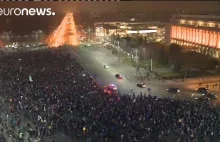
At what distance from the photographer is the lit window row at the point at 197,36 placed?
4329cm

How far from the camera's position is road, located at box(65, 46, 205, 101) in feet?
83.8

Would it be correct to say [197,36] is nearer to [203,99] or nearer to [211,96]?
[211,96]

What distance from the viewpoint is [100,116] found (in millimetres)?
16422

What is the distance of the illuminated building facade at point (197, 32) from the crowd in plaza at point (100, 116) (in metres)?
25.1

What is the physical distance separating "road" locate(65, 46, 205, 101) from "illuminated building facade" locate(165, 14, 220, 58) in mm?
11935

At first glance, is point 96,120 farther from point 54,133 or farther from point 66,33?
point 66,33

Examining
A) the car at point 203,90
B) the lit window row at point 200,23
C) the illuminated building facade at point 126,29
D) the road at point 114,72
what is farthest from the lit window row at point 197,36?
the illuminated building facade at point 126,29

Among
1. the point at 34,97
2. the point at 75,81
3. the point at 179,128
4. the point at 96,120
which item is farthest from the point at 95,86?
the point at 179,128

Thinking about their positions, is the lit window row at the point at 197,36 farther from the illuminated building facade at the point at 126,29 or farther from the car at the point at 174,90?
the illuminated building facade at the point at 126,29

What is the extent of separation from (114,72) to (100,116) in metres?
15.7

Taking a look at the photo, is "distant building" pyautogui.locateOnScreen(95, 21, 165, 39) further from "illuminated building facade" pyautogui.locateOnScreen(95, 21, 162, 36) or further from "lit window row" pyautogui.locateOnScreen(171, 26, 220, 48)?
"lit window row" pyautogui.locateOnScreen(171, 26, 220, 48)

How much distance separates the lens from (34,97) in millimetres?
20188

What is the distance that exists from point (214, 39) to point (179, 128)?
2975 cm

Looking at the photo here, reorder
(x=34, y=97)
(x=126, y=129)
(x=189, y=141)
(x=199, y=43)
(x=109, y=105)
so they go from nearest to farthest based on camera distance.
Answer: (x=189, y=141)
(x=126, y=129)
(x=109, y=105)
(x=34, y=97)
(x=199, y=43)
